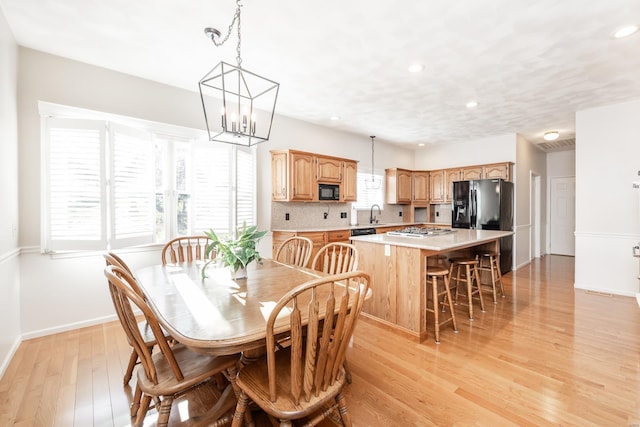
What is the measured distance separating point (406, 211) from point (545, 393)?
17.2 ft

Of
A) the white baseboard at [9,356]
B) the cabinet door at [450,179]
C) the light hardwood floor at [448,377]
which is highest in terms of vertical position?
the cabinet door at [450,179]

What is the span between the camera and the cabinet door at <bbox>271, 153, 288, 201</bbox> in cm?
426

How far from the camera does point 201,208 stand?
140 inches

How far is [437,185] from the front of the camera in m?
6.41

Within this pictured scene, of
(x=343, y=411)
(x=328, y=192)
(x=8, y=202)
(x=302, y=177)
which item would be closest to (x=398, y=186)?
(x=328, y=192)

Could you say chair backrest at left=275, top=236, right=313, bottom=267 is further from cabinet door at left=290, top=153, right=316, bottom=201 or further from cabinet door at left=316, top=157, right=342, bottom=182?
cabinet door at left=316, top=157, right=342, bottom=182

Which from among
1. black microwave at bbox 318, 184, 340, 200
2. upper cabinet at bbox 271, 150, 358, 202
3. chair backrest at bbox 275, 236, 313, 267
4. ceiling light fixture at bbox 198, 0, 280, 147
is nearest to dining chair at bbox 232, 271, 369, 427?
chair backrest at bbox 275, 236, 313, 267

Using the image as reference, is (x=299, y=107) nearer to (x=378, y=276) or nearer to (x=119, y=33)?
(x=119, y=33)

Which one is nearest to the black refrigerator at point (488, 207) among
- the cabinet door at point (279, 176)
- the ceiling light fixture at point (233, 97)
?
the cabinet door at point (279, 176)

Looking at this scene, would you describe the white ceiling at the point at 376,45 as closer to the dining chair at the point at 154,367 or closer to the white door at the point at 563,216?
the dining chair at the point at 154,367

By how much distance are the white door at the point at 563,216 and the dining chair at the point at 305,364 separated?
825 centimetres

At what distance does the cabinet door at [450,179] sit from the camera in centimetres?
606

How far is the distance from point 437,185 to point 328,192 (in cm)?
302

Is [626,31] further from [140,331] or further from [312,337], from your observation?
[140,331]
